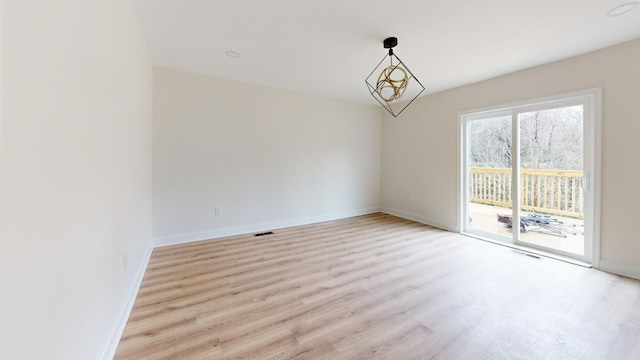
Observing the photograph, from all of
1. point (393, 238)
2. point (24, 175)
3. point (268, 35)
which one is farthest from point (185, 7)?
point (393, 238)

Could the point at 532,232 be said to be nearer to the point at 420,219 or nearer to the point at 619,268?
the point at 619,268

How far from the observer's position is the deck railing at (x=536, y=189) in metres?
3.04

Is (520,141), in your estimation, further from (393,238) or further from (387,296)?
(387,296)

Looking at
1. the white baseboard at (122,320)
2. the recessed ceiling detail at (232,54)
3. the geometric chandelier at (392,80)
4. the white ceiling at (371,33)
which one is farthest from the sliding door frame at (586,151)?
the white baseboard at (122,320)

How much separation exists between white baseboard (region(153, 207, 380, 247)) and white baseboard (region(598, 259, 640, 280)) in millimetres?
3487

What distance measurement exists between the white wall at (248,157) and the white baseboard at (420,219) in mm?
543

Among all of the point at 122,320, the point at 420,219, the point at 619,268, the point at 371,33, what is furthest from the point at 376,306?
the point at 420,219

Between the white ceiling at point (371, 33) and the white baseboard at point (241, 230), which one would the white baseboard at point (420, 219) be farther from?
the white ceiling at point (371, 33)

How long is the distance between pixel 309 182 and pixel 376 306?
2.90m

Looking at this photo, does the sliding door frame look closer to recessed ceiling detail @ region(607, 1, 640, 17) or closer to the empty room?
the empty room

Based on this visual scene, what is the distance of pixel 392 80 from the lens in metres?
2.58

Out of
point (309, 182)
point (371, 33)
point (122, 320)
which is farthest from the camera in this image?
point (309, 182)

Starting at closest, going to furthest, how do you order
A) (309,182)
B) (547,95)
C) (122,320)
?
(122,320)
(547,95)
(309,182)

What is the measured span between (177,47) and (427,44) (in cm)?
272
